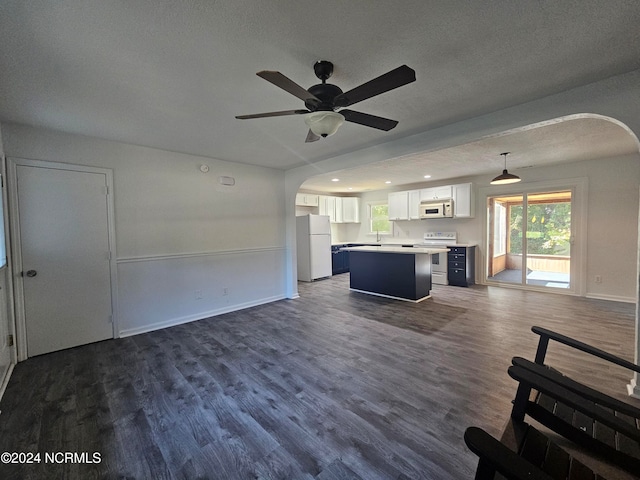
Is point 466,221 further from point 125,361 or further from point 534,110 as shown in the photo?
point 125,361

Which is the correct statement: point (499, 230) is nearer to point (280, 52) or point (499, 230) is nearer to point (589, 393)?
point (589, 393)

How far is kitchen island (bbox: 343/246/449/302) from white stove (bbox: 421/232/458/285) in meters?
1.20

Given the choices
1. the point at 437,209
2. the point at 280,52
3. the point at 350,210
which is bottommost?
the point at 437,209

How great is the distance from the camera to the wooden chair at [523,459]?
2.60ft

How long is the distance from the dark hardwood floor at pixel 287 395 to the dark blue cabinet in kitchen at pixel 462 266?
6.91ft

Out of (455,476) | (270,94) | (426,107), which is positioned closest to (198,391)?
(455,476)

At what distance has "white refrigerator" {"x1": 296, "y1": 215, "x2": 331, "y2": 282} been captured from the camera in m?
6.82

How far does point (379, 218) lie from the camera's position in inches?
318

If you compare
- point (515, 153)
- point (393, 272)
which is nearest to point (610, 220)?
point (515, 153)

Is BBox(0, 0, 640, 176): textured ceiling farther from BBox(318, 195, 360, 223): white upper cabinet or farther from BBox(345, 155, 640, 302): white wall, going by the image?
BBox(318, 195, 360, 223): white upper cabinet

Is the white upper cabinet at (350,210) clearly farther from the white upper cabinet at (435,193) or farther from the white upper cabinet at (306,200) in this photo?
the white upper cabinet at (435,193)

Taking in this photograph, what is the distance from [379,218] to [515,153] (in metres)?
4.12

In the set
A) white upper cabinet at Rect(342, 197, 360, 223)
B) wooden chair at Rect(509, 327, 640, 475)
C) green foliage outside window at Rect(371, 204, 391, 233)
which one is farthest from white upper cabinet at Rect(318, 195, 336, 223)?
wooden chair at Rect(509, 327, 640, 475)

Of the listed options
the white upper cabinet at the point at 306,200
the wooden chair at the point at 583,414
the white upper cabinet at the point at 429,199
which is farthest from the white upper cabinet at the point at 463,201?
the wooden chair at the point at 583,414
